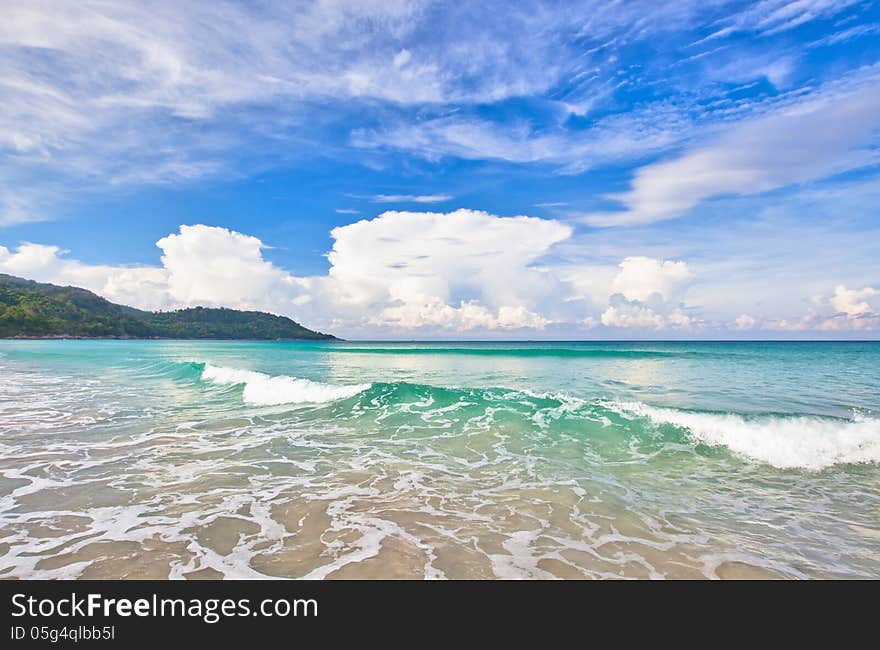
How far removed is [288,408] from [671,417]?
14.0 meters

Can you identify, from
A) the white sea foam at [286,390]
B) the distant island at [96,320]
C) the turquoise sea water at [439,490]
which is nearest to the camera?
the turquoise sea water at [439,490]

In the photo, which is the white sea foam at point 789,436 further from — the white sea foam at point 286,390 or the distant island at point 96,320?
the distant island at point 96,320

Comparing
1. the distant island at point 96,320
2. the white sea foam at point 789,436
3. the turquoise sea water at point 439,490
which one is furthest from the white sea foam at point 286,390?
the distant island at point 96,320

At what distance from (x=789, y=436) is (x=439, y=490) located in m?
10.2

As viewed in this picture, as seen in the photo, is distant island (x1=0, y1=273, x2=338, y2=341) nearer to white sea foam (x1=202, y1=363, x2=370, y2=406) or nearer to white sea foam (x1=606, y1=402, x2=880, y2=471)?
white sea foam (x1=202, y1=363, x2=370, y2=406)

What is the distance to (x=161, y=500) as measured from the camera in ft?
23.4

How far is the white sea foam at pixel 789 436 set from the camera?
10.5 meters

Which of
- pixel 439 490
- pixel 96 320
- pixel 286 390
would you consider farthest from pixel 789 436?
pixel 96 320

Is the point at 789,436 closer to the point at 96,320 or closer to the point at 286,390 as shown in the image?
the point at 286,390

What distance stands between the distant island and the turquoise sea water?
15441 centimetres

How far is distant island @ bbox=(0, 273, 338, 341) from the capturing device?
130 m

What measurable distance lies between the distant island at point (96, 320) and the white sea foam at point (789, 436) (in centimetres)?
17147
